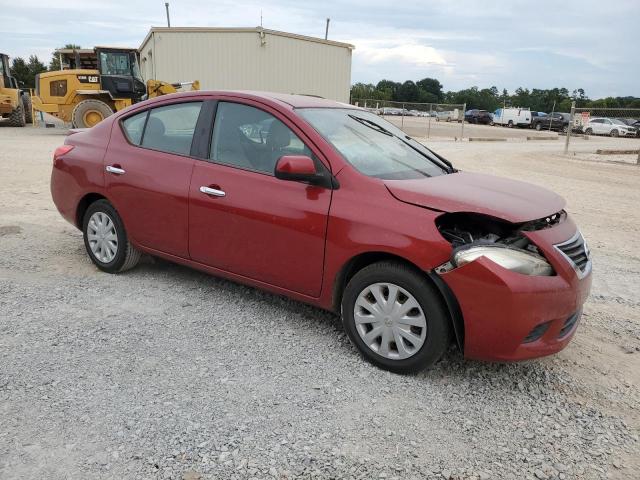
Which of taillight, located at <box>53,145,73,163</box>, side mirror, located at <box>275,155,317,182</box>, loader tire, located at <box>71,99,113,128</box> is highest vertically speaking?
side mirror, located at <box>275,155,317,182</box>

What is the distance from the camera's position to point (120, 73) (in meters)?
20.5

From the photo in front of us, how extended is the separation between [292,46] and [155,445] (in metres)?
26.3

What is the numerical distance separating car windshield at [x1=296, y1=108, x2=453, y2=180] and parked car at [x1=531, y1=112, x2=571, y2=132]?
44192 millimetres

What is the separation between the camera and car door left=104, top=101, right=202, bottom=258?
169 inches

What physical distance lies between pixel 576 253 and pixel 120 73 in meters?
20.3

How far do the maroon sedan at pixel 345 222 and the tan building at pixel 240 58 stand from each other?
67.4 ft

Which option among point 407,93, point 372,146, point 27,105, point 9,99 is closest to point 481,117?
point 27,105

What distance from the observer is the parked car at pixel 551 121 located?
4456 centimetres

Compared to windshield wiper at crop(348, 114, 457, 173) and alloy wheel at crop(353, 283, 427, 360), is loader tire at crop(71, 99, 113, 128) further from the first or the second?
alloy wheel at crop(353, 283, 427, 360)

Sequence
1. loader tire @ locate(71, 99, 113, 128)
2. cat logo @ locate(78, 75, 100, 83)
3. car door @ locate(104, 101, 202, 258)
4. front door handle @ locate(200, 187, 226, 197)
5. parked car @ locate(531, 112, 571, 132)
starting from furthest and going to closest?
parked car @ locate(531, 112, 571, 132), cat logo @ locate(78, 75, 100, 83), loader tire @ locate(71, 99, 113, 128), car door @ locate(104, 101, 202, 258), front door handle @ locate(200, 187, 226, 197)

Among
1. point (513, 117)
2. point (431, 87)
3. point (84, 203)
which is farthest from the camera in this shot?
point (431, 87)

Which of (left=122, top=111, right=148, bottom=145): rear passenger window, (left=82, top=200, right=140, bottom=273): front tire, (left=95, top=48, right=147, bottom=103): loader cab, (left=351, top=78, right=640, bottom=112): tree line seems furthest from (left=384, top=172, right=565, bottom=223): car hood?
(left=351, top=78, right=640, bottom=112): tree line

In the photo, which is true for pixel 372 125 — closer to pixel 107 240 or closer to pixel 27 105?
pixel 107 240

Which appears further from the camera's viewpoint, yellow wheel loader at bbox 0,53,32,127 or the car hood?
yellow wheel loader at bbox 0,53,32,127
